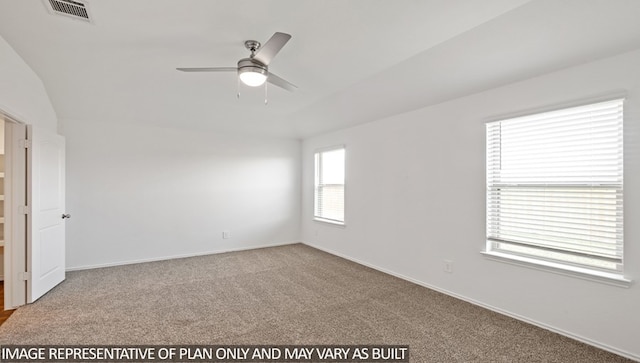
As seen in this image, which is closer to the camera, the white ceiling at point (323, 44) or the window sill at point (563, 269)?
the white ceiling at point (323, 44)

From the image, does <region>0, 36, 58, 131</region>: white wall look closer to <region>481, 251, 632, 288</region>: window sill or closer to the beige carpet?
the beige carpet

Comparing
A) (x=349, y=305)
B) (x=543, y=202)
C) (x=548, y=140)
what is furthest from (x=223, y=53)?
(x=543, y=202)

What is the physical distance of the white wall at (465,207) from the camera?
91.2 inches

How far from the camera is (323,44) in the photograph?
101 inches

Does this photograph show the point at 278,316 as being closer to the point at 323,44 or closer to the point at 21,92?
the point at 323,44

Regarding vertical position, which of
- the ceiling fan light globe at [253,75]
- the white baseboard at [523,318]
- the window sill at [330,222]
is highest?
the ceiling fan light globe at [253,75]

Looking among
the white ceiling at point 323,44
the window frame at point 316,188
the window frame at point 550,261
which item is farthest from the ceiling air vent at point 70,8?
the window frame at point 316,188

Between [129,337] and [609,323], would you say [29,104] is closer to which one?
[129,337]

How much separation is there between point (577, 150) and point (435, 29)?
1.73 metres

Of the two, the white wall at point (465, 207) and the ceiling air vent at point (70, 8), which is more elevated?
the ceiling air vent at point (70, 8)

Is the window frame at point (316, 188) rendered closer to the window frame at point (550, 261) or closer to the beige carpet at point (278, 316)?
the beige carpet at point (278, 316)

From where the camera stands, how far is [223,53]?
271cm

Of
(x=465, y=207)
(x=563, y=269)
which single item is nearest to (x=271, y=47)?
(x=465, y=207)

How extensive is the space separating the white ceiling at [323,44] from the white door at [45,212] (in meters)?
0.73
